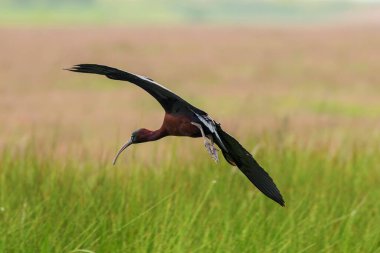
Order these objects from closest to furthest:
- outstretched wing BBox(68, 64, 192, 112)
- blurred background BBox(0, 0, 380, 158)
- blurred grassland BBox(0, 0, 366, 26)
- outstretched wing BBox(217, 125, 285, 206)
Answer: outstretched wing BBox(68, 64, 192, 112) < outstretched wing BBox(217, 125, 285, 206) < blurred background BBox(0, 0, 380, 158) < blurred grassland BBox(0, 0, 366, 26)

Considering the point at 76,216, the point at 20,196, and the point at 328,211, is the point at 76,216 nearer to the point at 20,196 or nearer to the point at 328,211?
the point at 20,196

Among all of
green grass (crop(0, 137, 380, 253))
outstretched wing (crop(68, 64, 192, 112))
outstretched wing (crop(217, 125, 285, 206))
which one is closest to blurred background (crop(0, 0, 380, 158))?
green grass (crop(0, 137, 380, 253))

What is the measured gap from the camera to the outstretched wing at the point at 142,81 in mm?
2590

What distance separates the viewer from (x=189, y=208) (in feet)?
14.8

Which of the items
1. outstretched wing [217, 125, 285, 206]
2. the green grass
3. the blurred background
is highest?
the blurred background

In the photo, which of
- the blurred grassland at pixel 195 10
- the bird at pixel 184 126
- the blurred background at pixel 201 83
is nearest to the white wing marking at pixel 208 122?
the bird at pixel 184 126

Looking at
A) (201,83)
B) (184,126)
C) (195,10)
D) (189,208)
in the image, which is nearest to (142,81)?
(184,126)

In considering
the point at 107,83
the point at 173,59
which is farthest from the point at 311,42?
the point at 107,83

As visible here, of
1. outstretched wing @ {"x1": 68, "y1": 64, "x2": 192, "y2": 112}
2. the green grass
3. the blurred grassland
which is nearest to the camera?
outstretched wing @ {"x1": 68, "y1": 64, "x2": 192, "y2": 112}

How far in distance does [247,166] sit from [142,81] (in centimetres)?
47

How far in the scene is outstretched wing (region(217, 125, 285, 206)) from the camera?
277 centimetres

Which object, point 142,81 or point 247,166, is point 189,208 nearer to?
point 247,166

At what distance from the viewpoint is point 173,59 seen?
33594 mm

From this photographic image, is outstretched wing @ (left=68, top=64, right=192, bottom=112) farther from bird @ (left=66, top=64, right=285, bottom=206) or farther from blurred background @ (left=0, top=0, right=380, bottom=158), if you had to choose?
blurred background @ (left=0, top=0, right=380, bottom=158)
